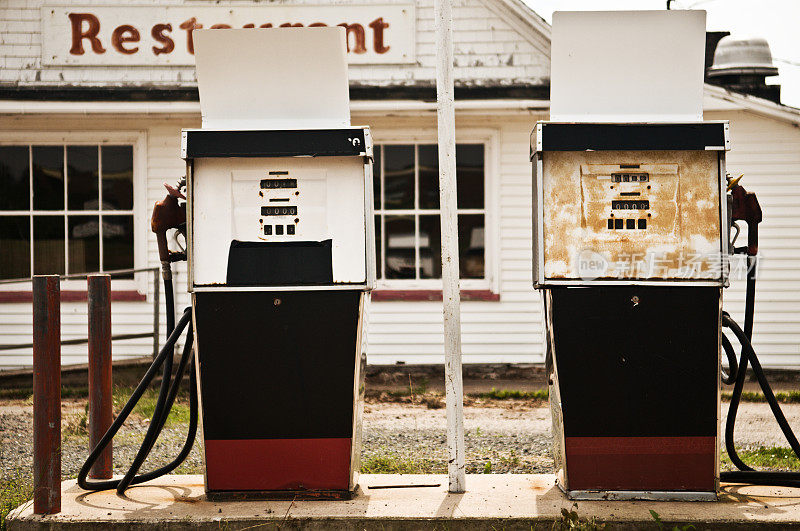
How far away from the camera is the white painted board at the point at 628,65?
14.5 feet

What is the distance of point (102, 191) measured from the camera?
10117 millimetres

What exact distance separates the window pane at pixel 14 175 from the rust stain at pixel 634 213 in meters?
7.65

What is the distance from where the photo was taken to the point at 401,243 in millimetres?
10102

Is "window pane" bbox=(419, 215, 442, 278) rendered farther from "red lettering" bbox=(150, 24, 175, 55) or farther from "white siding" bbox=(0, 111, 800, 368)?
"red lettering" bbox=(150, 24, 175, 55)

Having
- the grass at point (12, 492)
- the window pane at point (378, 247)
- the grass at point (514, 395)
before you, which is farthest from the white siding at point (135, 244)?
the grass at point (12, 492)

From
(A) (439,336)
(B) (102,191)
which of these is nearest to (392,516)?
(A) (439,336)

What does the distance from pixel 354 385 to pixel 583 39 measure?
209cm

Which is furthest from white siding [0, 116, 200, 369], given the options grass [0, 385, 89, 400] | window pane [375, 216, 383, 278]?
window pane [375, 216, 383, 278]

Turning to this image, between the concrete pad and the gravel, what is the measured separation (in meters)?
1.19

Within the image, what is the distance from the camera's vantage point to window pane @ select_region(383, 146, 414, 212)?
10.1 metres

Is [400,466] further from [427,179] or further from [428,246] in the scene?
[427,179]

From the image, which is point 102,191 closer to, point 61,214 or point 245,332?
point 61,214

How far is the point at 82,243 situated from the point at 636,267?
298 inches

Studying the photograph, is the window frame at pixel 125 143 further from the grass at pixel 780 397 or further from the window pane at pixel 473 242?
the grass at pixel 780 397
